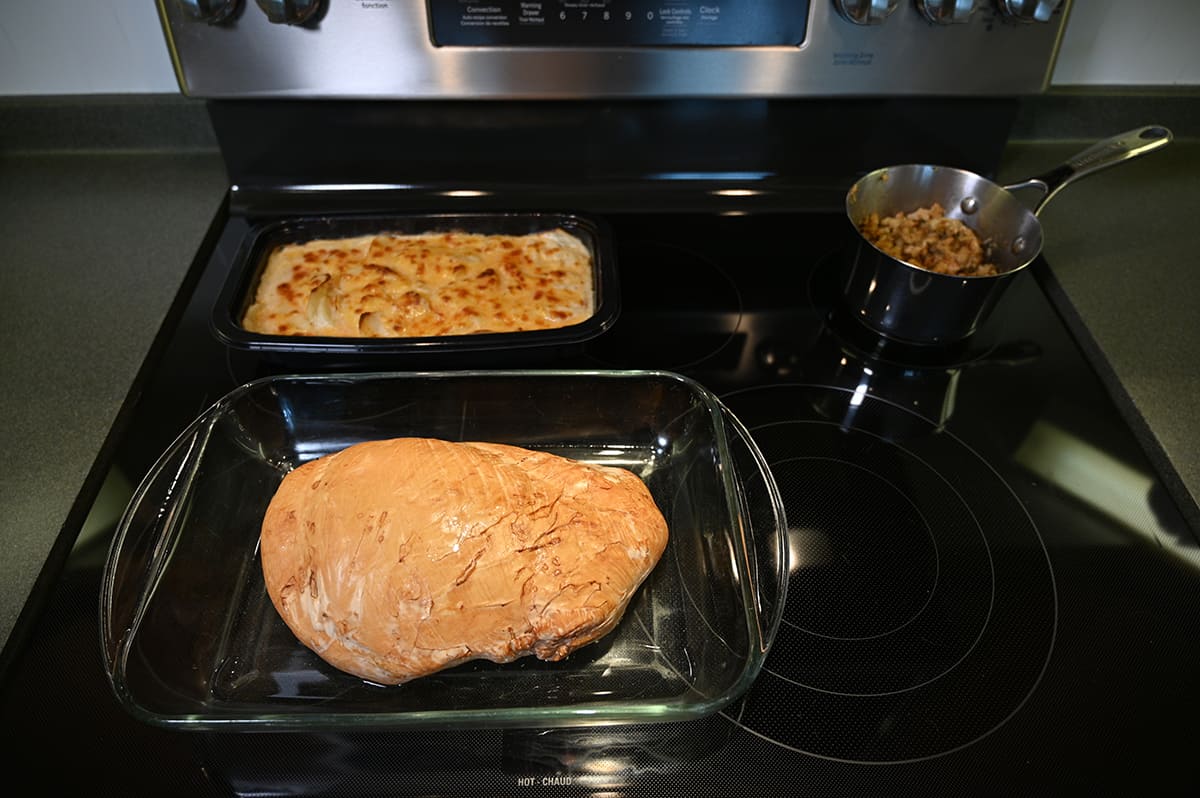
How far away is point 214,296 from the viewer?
1.13 metres

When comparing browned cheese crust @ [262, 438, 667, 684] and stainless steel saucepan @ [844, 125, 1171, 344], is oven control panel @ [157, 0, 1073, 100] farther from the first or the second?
browned cheese crust @ [262, 438, 667, 684]

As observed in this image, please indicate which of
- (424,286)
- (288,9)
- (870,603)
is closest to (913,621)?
(870,603)

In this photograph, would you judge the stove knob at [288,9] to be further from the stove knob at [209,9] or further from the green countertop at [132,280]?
the green countertop at [132,280]

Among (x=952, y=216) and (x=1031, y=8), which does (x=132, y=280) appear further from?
(x=1031, y=8)

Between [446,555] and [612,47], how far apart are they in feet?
2.37

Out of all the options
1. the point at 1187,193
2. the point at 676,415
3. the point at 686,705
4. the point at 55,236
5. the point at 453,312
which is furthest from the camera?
the point at 1187,193

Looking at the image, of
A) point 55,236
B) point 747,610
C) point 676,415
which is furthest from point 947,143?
point 55,236

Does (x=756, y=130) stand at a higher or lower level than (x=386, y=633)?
higher

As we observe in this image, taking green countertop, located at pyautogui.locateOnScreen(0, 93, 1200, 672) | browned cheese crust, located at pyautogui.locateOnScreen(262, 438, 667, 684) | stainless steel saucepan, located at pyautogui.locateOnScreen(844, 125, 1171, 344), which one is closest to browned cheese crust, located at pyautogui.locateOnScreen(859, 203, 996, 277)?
stainless steel saucepan, located at pyautogui.locateOnScreen(844, 125, 1171, 344)

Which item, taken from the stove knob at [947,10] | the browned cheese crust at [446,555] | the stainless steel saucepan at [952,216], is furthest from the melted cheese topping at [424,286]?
the stove knob at [947,10]

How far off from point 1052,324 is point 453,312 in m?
0.79

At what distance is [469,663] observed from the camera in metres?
0.76

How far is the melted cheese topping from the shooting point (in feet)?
3.39

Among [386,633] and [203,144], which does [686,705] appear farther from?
[203,144]
